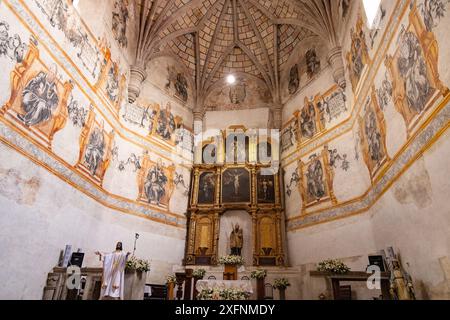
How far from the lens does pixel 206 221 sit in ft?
53.2

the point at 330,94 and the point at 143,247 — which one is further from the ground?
the point at 330,94

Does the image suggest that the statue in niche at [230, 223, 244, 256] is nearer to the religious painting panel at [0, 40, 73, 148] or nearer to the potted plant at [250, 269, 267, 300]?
the potted plant at [250, 269, 267, 300]

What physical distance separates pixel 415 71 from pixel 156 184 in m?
11.8

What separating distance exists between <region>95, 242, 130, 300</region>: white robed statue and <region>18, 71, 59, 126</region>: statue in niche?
14.6 ft

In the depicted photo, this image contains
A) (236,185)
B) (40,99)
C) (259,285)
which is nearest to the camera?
(40,99)

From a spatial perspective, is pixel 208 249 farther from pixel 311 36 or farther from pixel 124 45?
pixel 311 36

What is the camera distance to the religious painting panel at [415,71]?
6.94m

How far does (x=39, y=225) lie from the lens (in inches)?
353

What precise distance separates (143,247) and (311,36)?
1441 centimetres

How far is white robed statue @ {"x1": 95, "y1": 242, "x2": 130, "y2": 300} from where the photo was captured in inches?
319

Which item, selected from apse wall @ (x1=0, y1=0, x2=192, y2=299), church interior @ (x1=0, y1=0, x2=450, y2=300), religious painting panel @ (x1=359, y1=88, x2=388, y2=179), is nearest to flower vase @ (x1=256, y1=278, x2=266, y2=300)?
church interior @ (x1=0, y1=0, x2=450, y2=300)

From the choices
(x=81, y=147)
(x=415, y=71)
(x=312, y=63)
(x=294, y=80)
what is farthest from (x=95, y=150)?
(x=312, y=63)

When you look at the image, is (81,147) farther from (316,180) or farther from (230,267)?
(316,180)
